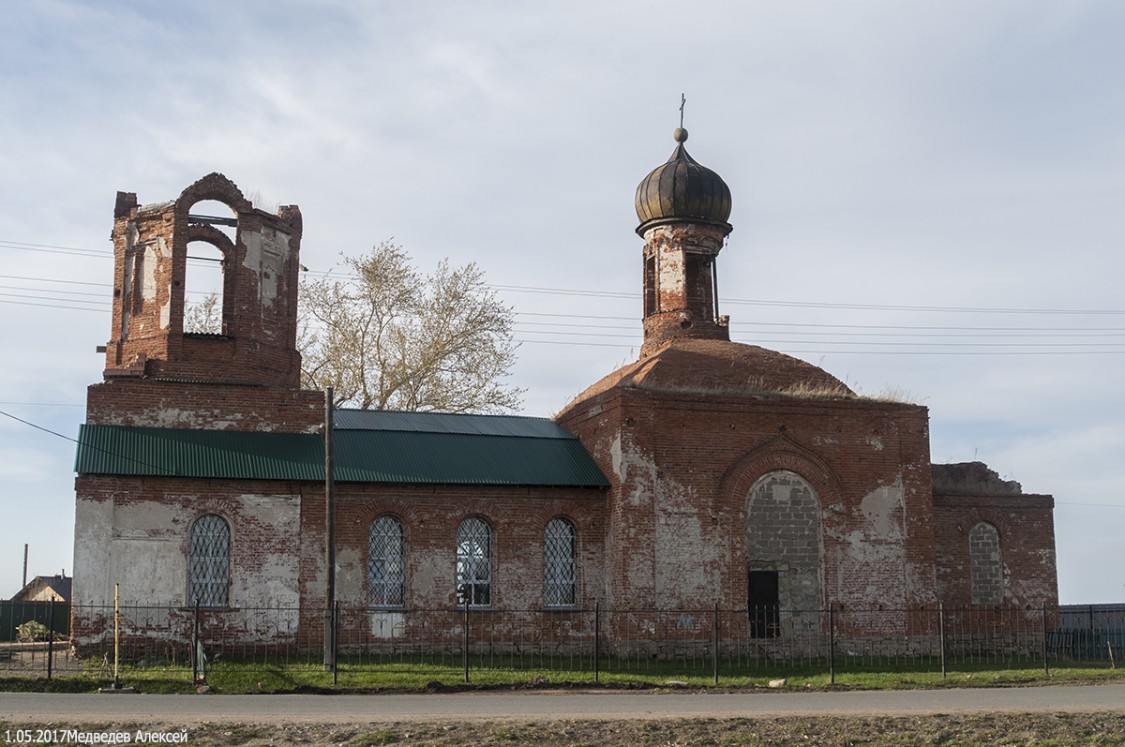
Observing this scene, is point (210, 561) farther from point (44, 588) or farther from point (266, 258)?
point (44, 588)

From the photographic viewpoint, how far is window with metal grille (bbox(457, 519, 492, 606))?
20.2 meters

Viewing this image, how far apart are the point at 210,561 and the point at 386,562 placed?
2.83m

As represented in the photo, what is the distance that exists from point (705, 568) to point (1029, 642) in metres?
7.03

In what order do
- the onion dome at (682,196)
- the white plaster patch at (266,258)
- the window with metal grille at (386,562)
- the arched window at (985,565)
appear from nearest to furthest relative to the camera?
the window with metal grille at (386,562)
the white plaster patch at (266,258)
the arched window at (985,565)
the onion dome at (682,196)

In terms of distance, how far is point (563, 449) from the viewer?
2186 cm

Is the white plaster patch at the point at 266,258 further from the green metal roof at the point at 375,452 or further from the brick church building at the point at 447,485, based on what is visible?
the green metal roof at the point at 375,452

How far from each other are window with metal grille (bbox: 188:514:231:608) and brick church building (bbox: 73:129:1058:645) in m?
0.03

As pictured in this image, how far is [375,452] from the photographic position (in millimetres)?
20484

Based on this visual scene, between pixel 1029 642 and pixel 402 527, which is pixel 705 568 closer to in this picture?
pixel 402 527

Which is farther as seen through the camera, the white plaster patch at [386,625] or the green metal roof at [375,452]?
the white plaster patch at [386,625]

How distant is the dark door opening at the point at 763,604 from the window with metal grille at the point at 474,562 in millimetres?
4547

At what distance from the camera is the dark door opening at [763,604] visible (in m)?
20.5

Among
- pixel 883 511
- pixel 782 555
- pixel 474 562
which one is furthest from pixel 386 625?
Answer: pixel 883 511

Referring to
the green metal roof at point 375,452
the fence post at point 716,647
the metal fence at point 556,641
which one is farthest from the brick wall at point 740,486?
the fence post at point 716,647
